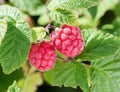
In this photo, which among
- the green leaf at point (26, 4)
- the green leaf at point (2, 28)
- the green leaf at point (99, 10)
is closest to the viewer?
the green leaf at point (2, 28)

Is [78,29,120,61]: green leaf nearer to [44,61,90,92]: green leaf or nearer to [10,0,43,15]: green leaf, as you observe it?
[44,61,90,92]: green leaf

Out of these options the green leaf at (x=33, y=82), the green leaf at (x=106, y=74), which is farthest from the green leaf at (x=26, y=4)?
the green leaf at (x=33, y=82)

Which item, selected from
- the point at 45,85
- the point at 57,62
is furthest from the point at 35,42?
the point at 45,85

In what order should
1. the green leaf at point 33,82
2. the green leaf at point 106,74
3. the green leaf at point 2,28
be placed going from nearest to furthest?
the green leaf at point 2,28 < the green leaf at point 106,74 < the green leaf at point 33,82

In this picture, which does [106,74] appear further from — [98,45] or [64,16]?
[64,16]

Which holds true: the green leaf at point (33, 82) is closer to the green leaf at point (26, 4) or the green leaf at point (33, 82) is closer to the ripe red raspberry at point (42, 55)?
the green leaf at point (26, 4)
